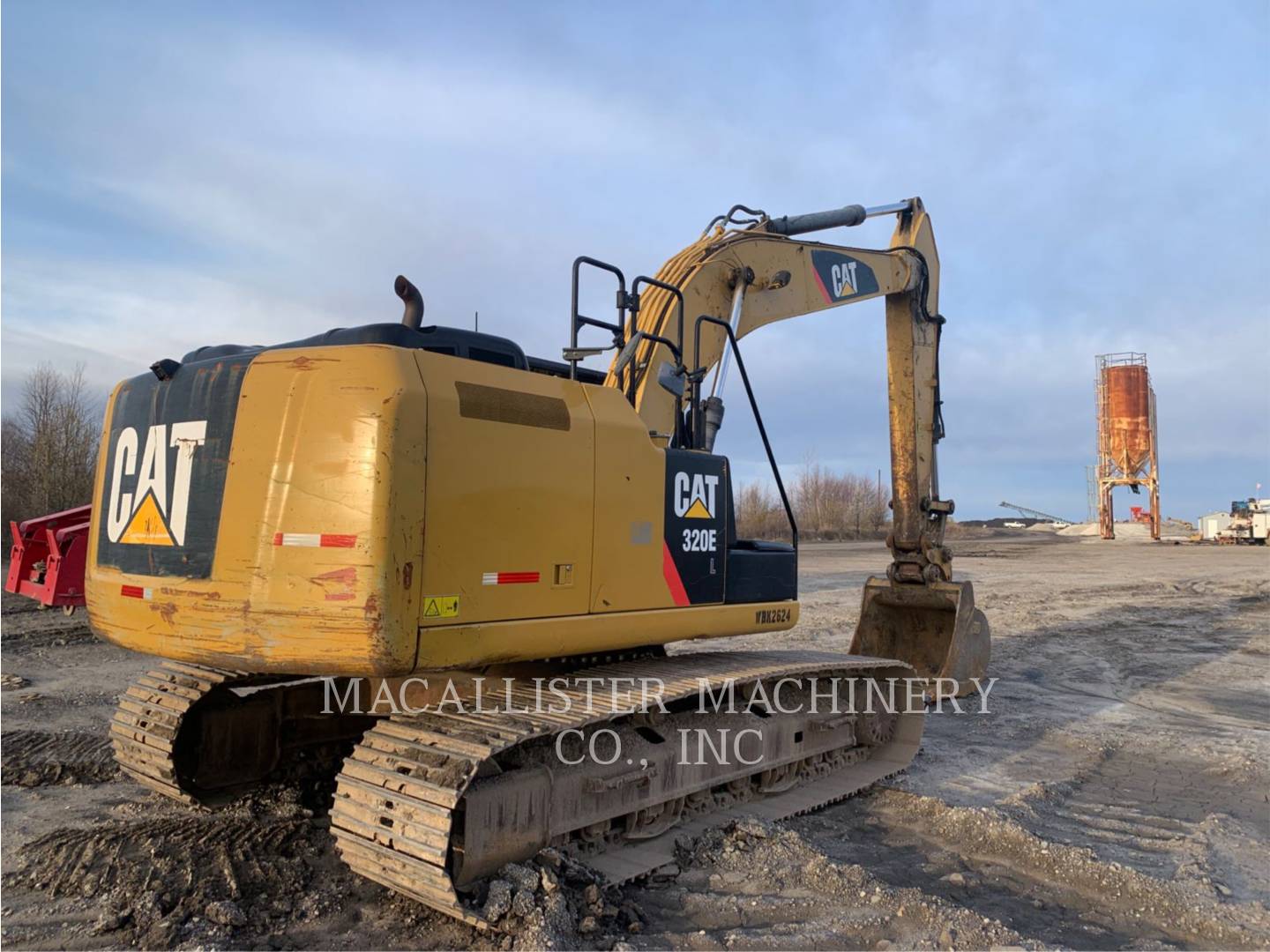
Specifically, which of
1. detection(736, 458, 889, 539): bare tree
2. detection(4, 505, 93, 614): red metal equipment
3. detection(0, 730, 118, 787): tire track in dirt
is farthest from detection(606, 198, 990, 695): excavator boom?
detection(736, 458, 889, 539): bare tree

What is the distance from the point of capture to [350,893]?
4.00m

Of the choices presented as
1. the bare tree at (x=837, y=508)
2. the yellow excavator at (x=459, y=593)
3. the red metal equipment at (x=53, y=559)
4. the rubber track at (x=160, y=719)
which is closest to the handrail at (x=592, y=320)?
the yellow excavator at (x=459, y=593)

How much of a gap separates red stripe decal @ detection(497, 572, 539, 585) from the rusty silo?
53074 mm

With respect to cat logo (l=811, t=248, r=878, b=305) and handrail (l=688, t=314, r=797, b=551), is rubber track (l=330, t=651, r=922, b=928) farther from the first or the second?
cat logo (l=811, t=248, r=878, b=305)

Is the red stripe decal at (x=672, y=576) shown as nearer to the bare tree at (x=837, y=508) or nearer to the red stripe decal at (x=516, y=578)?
the red stripe decal at (x=516, y=578)

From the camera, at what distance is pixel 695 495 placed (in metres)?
4.87

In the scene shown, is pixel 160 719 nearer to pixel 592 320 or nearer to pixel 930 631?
pixel 592 320

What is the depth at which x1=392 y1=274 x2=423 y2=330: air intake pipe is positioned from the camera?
416 centimetres

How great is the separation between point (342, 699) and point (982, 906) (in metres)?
3.36

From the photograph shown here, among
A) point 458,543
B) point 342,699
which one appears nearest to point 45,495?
point 342,699

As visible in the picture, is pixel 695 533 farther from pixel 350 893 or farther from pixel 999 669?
pixel 999 669

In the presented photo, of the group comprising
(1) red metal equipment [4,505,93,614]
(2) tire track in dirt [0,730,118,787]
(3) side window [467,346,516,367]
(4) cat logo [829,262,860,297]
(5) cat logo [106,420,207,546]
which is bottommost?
(2) tire track in dirt [0,730,118,787]

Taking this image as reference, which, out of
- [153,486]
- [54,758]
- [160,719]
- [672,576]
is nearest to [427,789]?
[672,576]

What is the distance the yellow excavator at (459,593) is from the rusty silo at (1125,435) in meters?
51.0
